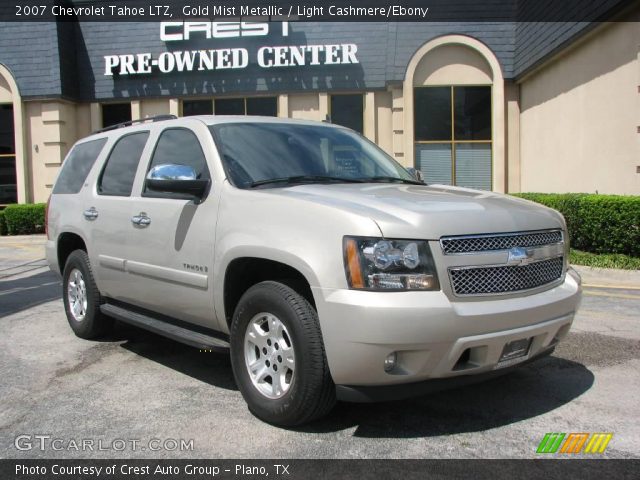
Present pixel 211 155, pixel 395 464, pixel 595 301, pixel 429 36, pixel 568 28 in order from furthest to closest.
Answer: pixel 429 36, pixel 568 28, pixel 595 301, pixel 211 155, pixel 395 464

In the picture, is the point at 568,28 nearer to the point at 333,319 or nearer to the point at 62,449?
the point at 333,319

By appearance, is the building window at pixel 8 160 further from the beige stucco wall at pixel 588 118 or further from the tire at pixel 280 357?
the tire at pixel 280 357

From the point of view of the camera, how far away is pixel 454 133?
671 inches

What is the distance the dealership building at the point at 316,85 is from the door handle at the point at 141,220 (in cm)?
1180

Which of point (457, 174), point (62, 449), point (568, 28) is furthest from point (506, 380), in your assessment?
point (457, 174)

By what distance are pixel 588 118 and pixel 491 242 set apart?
35.5ft

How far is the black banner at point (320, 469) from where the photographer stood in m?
2.99

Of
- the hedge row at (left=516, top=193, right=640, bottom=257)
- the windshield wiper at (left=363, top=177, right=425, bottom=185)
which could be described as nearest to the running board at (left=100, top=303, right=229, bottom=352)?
the windshield wiper at (left=363, top=177, right=425, bottom=185)

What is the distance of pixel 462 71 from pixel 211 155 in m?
14.1

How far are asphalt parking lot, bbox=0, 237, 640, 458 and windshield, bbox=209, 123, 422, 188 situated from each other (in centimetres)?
153

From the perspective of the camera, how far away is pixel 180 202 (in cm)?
428

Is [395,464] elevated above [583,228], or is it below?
below

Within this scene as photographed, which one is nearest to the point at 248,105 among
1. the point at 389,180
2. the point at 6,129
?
the point at 6,129

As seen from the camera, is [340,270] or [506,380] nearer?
[340,270]
